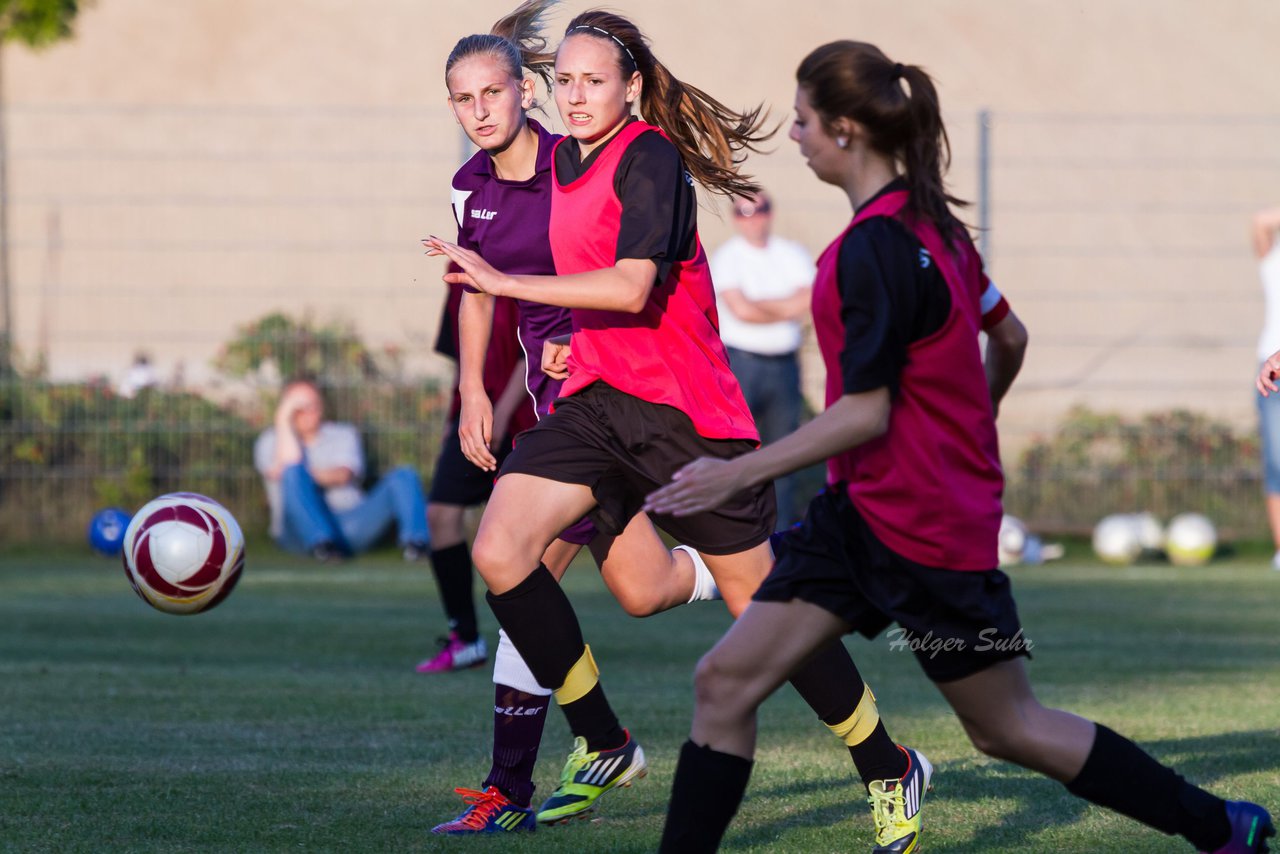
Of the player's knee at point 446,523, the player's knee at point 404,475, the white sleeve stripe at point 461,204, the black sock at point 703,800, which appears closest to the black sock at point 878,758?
the black sock at point 703,800

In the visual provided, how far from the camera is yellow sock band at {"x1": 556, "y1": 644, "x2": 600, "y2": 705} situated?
4672 millimetres

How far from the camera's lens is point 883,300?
339cm

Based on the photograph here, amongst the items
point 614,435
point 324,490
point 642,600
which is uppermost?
point 614,435

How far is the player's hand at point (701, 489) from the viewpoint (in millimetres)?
3406

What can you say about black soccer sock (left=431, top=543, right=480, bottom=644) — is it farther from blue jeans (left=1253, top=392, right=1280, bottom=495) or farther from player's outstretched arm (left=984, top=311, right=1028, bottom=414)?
blue jeans (left=1253, top=392, right=1280, bottom=495)

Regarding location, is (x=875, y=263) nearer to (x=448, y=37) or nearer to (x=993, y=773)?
(x=993, y=773)

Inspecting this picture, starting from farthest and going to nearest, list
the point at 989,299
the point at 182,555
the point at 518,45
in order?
1. the point at 182,555
2. the point at 518,45
3. the point at 989,299

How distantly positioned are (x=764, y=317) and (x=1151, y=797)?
819 centimetres

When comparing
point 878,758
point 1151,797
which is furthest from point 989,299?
point 878,758

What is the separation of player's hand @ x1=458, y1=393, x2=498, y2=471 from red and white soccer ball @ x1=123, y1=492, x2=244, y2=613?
55.8 inches

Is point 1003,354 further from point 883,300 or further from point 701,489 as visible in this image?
point 701,489

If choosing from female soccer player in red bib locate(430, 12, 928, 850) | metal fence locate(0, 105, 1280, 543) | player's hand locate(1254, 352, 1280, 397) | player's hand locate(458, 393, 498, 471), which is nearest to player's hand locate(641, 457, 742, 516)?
female soccer player in red bib locate(430, 12, 928, 850)

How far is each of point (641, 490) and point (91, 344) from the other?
398 inches

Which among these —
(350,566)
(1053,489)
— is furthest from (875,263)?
(1053,489)
